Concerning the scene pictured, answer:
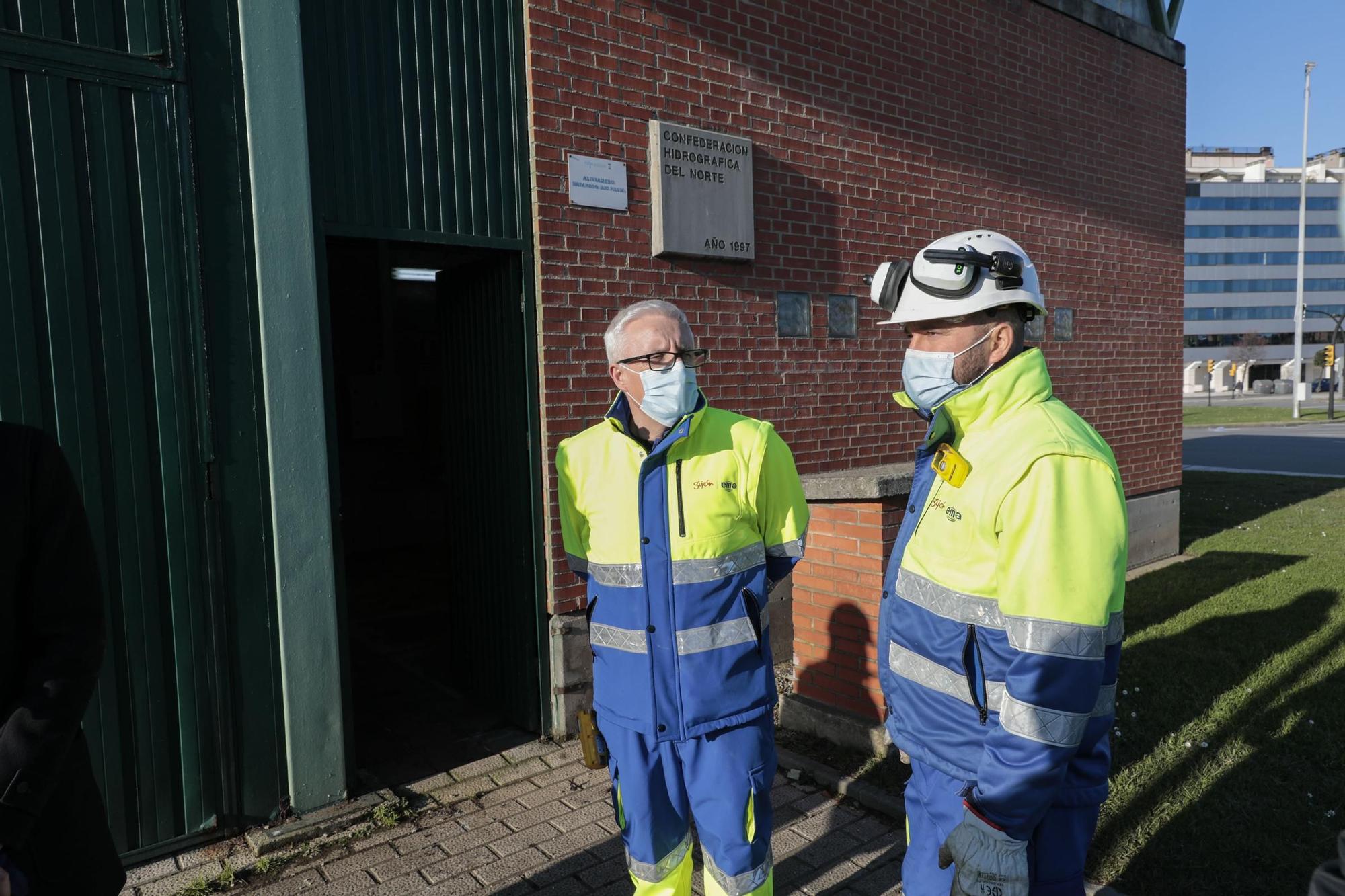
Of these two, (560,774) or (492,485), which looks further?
(492,485)

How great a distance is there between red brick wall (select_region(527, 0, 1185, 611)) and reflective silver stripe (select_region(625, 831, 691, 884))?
7.08 ft

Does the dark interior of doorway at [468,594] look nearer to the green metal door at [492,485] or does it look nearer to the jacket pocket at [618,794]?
the green metal door at [492,485]

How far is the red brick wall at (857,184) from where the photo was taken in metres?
4.71

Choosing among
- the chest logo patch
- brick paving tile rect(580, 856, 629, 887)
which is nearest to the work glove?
the chest logo patch

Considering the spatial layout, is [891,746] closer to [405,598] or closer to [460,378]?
[460,378]

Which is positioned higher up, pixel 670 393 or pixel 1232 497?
pixel 670 393

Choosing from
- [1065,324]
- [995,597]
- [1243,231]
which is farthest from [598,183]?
[1243,231]

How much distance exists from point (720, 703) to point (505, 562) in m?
2.53

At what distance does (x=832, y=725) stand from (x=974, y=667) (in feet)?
8.81

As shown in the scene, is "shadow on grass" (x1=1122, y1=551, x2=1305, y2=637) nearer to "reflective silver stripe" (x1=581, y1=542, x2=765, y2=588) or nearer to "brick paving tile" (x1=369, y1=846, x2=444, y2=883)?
"reflective silver stripe" (x1=581, y1=542, x2=765, y2=588)

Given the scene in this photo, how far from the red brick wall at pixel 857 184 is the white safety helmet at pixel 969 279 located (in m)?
2.73

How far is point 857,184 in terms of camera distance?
6.13m

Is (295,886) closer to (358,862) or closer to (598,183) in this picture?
(358,862)

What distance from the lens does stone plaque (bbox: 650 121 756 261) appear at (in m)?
4.97
